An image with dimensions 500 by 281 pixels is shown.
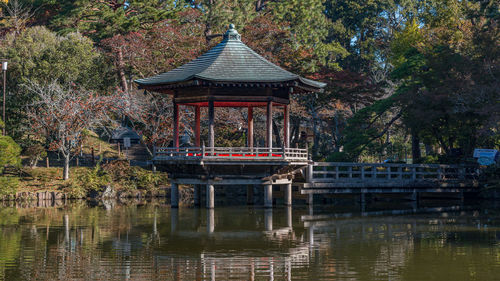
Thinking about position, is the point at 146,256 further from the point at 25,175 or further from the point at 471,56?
the point at 471,56

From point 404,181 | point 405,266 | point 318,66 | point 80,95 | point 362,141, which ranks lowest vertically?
point 405,266

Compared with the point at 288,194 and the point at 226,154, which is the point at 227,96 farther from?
the point at 288,194

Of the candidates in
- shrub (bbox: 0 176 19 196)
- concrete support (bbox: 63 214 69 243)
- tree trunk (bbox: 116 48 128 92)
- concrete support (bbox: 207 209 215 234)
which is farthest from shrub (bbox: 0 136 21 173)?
concrete support (bbox: 207 209 215 234)

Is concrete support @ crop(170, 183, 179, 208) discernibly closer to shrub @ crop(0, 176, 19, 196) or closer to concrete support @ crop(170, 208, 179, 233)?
concrete support @ crop(170, 208, 179, 233)

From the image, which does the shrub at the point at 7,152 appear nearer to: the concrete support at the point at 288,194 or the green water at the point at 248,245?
the green water at the point at 248,245

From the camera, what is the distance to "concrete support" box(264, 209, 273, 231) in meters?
21.7

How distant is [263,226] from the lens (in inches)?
866

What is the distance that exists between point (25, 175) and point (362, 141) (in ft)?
65.7

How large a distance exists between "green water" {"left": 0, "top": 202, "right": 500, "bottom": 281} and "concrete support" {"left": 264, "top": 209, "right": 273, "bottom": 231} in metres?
0.04


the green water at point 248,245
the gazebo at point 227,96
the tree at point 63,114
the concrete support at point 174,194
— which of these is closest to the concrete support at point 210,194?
the gazebo at point 227,96

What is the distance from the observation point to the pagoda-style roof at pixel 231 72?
25453 mm

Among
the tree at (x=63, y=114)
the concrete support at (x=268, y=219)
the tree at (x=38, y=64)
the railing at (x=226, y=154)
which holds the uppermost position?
the tree at (x=38, y=64)

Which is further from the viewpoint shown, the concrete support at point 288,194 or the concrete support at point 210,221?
the concrete support at point 288,194

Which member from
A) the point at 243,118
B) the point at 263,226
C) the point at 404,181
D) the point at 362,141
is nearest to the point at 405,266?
the point at 263,226
